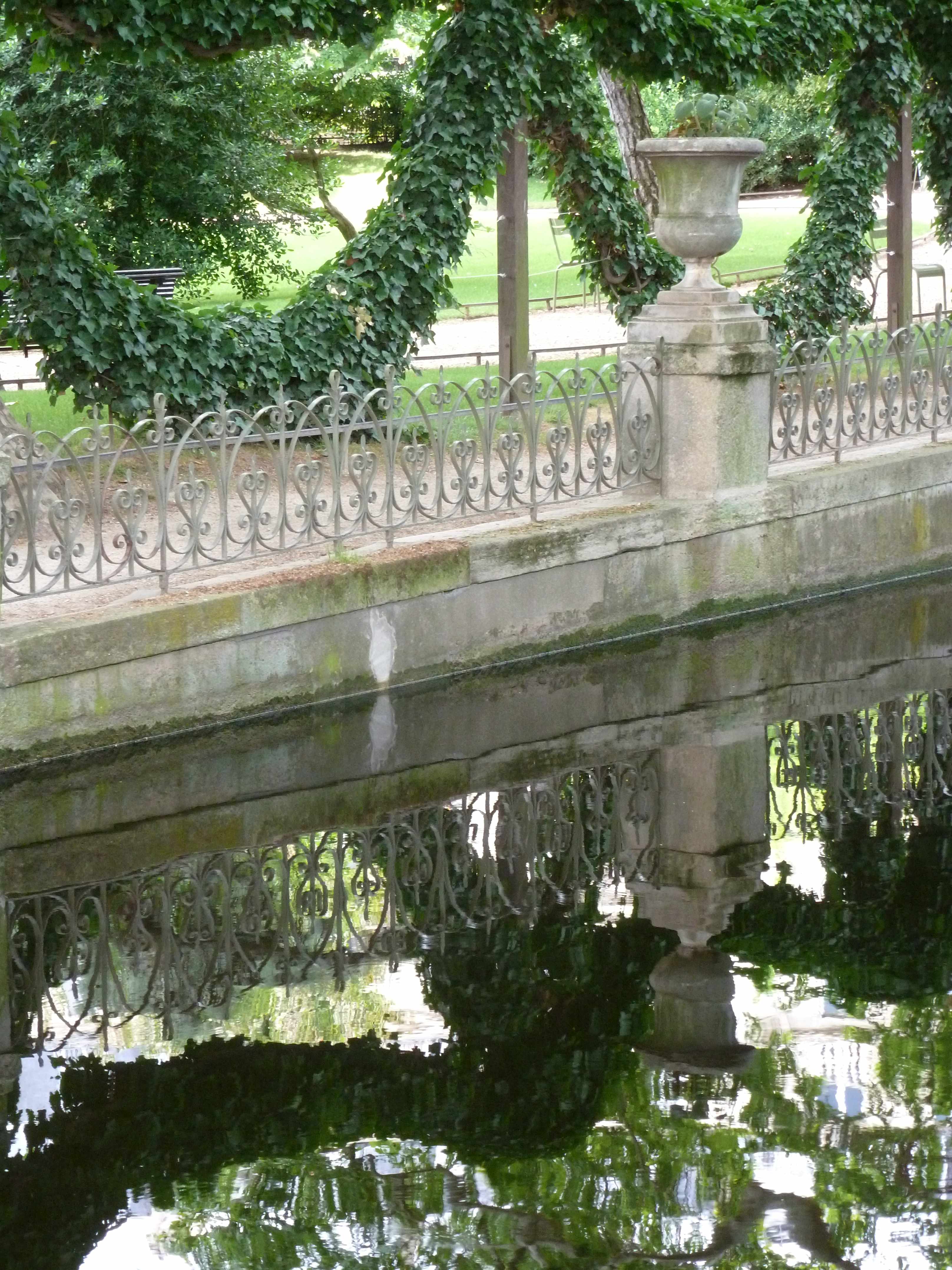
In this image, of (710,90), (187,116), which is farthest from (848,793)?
(187,116)

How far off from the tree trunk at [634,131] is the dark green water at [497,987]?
802 cm

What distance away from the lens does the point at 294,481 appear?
841 cm

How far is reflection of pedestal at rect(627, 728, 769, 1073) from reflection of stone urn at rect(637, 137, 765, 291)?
283 cm

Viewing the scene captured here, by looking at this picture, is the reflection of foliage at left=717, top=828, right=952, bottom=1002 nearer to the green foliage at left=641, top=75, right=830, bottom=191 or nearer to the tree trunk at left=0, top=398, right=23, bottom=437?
the tree trunk at left=0, top=398, right=23, bottom=437

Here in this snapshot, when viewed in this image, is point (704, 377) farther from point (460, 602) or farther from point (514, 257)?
point (514, 257)

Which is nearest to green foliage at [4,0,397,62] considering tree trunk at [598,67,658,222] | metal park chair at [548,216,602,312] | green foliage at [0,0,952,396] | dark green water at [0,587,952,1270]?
green foliage at [0,0,952,396]

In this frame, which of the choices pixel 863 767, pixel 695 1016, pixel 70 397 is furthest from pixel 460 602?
pixel 70 397

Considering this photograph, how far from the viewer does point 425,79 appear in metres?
10.8

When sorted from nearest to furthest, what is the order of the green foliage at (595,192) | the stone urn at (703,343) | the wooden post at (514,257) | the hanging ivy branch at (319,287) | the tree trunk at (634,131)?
the stone urn at (703,343)
the hanging ivy branch at (319,287)
the wooden post at (514,257)
the green foliage at (595,192)
the tree trunk at (634,131)

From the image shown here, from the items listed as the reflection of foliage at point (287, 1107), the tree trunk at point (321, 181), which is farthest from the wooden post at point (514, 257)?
the reflection of foliage at point (287, 1107)

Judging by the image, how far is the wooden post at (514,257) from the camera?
11.7m

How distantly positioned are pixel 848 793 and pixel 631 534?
7.38 ft

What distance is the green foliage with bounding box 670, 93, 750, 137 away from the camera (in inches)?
388

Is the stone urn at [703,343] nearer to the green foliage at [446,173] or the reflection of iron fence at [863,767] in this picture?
the reflection of iron fence at [863,767]
